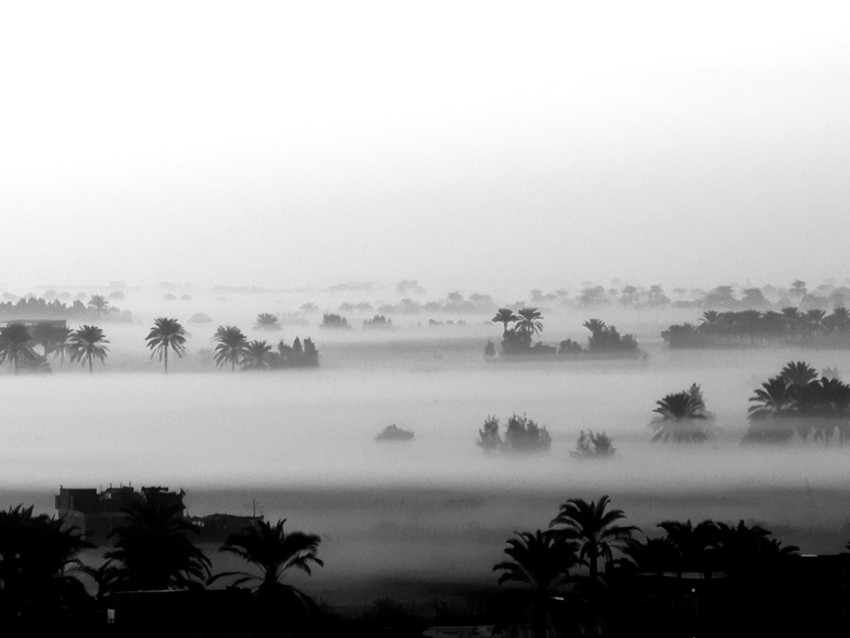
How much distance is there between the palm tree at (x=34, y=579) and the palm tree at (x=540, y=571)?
18.3m

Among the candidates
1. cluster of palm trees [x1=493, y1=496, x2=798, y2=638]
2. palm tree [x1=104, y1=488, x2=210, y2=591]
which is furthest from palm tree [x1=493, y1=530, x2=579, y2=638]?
palm tree [x1=104, y1=488, x2=210, y2=591]

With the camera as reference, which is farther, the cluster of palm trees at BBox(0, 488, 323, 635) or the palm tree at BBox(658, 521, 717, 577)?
the palm tree at BBox(658, 521, 717, 577)

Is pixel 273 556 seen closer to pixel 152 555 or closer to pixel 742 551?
pixel 152 555

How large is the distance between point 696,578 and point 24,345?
133ft

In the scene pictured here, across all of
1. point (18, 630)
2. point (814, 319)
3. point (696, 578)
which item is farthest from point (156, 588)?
point (814, 319)

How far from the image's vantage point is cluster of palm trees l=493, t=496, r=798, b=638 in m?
71.9

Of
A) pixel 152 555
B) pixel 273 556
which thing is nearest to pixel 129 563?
pixel 152 555

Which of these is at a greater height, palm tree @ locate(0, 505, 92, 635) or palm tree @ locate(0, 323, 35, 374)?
palm tree @ locate(0, 323, 35, 374)

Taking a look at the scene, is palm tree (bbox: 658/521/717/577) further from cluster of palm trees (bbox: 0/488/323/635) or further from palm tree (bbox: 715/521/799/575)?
cluster of palm trees (bbox: 0/488/323/635)

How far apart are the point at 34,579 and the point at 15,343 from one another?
29544mm

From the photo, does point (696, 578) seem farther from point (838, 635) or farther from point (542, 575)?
point (542, 575)

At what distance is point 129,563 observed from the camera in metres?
78.8

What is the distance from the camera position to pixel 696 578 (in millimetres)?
82750

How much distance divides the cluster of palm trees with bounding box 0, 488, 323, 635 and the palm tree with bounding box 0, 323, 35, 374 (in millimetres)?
15777
